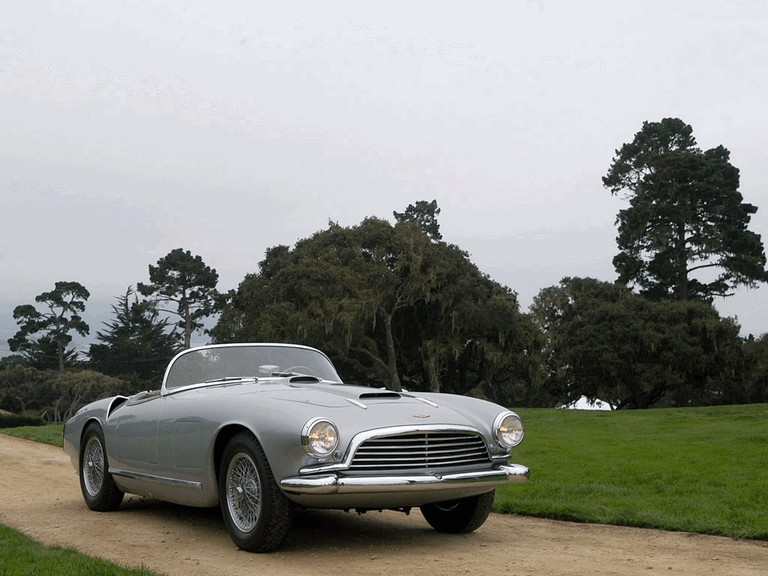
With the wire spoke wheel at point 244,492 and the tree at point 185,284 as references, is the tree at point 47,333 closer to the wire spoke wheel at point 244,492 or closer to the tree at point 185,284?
the tree at point 185,284

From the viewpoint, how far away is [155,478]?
7.12 meters

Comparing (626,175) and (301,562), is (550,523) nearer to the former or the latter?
(301,562)

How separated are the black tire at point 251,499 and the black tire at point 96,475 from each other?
2.21m

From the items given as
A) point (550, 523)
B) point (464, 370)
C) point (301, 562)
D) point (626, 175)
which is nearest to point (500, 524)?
point (550, 523)

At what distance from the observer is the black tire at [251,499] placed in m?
5.85

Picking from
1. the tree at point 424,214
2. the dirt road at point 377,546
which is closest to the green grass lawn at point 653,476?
the dirt road at point 377,546

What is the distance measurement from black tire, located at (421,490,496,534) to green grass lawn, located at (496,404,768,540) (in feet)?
5.00

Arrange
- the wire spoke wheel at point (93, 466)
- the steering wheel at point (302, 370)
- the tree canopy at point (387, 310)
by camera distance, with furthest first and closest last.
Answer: the tree canopy at point (387, 310)
the wire spoke wheel at point (93, 466)
the steering wheel at point (302, 370)

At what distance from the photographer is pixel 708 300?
174 feet

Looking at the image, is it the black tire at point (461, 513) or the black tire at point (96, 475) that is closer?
the black tire at point (461, 513)

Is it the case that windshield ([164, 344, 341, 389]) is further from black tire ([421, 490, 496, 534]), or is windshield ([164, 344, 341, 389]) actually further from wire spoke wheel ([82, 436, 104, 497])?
black tire ([421, 490, 496, 534])

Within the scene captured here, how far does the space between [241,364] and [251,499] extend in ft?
6.06

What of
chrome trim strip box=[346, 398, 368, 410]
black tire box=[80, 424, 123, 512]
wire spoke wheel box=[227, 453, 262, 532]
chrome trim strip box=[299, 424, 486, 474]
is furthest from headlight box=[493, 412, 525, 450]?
black tire box=[80, 424, 123, 512]

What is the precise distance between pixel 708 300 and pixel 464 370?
19632mm
